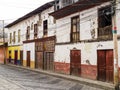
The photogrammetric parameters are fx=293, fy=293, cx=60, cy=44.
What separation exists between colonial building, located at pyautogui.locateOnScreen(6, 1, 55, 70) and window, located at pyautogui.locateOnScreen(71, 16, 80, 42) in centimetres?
404

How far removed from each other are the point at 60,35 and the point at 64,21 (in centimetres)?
140

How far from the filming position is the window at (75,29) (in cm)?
2153

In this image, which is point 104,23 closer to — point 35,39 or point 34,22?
point 35,39

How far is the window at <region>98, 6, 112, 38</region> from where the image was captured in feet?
56.7

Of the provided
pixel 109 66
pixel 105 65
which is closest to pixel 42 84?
pixel 105 65

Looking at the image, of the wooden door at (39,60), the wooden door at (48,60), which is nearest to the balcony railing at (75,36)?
the wooden door at (48,60)

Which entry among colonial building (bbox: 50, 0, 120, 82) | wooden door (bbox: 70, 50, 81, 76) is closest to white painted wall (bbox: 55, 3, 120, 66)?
colonial building (bbox: 50, 0, 120, 82)

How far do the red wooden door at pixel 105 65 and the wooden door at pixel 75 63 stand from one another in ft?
9.82

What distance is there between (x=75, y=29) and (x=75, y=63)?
2551 millimetres

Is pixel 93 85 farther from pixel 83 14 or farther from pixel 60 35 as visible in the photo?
pixel 60 35

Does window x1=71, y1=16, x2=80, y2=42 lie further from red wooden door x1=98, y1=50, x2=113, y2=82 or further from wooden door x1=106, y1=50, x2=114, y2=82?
wooden door x1=106, y1=50, x2=114, y2=82

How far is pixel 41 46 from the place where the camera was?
2928 centimetres

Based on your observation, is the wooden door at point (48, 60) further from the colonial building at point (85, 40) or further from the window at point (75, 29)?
the window at point (75, 29)

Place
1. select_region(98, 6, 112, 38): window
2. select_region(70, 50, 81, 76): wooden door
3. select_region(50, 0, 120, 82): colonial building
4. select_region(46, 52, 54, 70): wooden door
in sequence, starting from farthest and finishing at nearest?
select_region(46, 52, 54, 70): wooden door → select_region(70, 50, 81, 76): wooden door → select_region(50, 0, 120, 82): colonial building → select_region(98, 6, 112, 38): window
